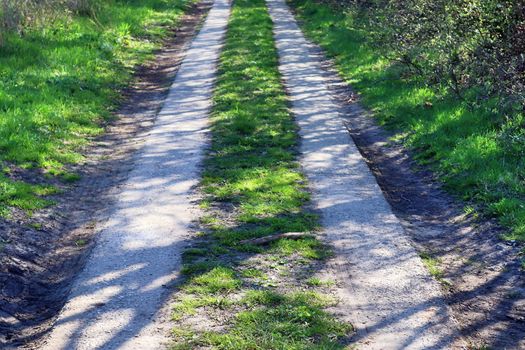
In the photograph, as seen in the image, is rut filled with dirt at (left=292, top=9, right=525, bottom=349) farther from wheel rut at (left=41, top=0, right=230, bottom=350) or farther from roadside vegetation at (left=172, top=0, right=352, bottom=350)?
wheel rut at (left=41, top=0, right=230, bottom=350)

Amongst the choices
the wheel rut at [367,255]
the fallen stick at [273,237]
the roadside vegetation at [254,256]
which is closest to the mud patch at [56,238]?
the roadside vegetation at [254,256]

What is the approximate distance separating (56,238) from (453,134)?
220 inches

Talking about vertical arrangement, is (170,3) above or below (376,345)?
below

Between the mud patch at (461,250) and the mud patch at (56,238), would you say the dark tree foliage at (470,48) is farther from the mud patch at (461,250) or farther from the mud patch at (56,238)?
the mud patch at (56,238)

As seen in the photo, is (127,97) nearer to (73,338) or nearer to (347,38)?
(347,38)

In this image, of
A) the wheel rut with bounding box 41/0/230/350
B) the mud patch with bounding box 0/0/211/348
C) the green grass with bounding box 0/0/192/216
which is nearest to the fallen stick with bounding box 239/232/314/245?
the wheel rut with bounding box 41/0/230/350

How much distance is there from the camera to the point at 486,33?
12.8 m

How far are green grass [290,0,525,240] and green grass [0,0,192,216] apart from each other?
14.7 ft

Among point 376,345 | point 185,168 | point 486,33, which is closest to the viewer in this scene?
point 376,345

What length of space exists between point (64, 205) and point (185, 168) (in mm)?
1585

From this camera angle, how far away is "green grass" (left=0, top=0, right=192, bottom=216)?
9555 millimetres

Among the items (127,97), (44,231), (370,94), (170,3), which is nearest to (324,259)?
(44,231)

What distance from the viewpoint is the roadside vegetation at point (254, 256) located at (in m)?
5.44

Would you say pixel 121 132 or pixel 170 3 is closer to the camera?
pixel 121 132
